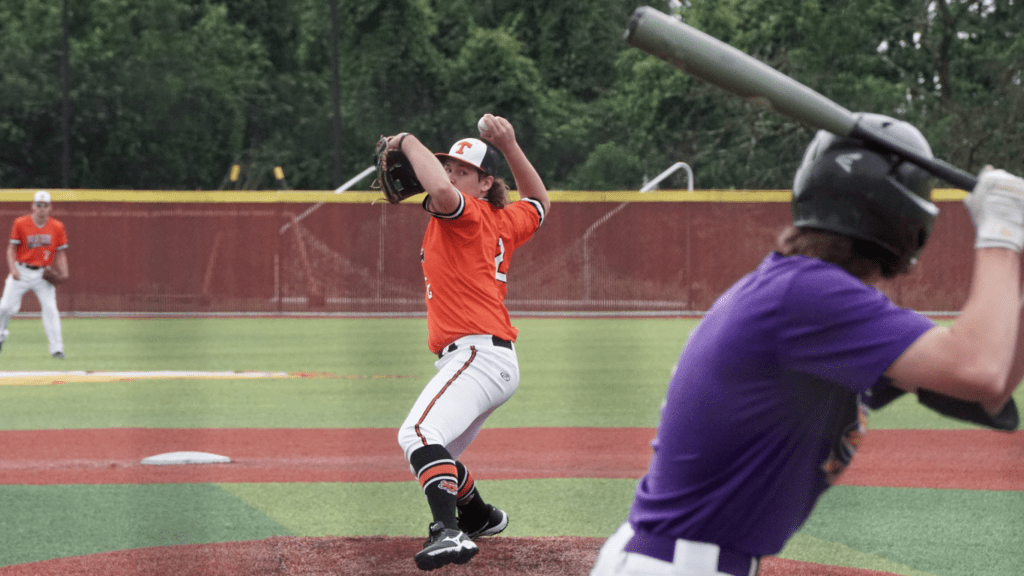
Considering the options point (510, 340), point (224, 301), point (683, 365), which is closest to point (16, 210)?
point (224, 301)

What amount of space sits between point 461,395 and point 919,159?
288 cm

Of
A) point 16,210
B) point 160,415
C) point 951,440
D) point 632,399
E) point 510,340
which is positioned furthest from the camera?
point 16,210

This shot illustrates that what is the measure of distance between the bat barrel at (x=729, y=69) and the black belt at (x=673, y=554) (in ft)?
2.97

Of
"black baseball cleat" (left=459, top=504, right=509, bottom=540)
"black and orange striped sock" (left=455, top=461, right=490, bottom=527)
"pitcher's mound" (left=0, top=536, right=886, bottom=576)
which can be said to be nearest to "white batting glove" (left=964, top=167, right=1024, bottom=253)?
"pitcher's mound" (left=0, top=536, right=886, bottom=576)

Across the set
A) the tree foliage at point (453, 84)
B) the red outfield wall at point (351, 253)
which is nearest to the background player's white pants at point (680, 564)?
the red outfield wall at point (351, 253)

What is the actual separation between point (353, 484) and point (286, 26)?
139 ft

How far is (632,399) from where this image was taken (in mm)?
12242

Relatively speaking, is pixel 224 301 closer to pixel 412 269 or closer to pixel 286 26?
pixel 412 269

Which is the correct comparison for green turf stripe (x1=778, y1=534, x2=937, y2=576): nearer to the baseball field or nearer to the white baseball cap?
the baseball field

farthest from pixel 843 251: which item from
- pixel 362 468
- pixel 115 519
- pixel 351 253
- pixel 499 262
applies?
pixel 351 253

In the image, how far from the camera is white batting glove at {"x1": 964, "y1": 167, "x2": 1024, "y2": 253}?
2.32m

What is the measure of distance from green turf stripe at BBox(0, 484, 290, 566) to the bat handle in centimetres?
454

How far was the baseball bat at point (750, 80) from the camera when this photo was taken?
8.07 ft

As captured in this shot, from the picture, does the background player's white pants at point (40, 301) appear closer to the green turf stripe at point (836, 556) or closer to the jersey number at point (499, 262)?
the jersey number at point (499, 262)
